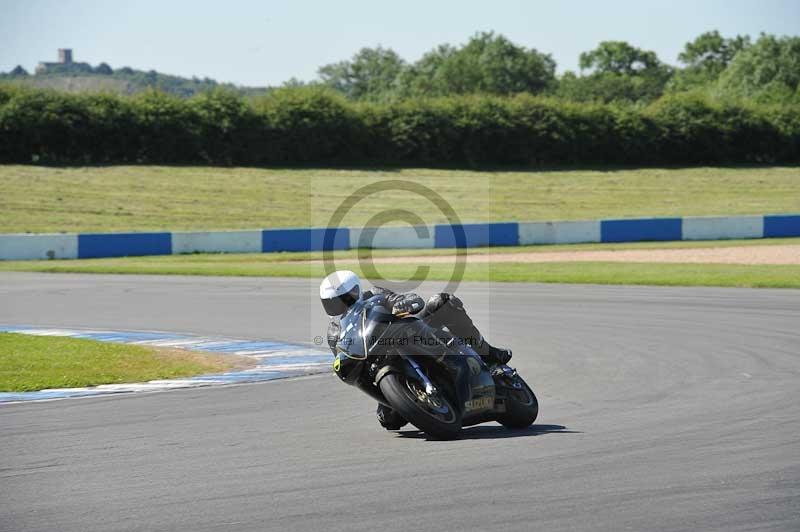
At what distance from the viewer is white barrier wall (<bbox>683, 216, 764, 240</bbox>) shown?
36.2m


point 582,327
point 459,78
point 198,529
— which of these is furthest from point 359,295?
point 459,78

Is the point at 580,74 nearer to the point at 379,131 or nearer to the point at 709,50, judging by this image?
the point at 709,50

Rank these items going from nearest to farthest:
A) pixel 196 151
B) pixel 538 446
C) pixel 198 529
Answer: pixel 198 529 → pixel 538 446 → pixel 196 151

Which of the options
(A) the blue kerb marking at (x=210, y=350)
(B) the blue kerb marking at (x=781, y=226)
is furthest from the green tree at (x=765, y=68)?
(A) the blue kerb marking at (x=210, y=350)

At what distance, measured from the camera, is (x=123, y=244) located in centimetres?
3219

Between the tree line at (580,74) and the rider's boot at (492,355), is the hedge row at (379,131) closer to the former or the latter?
the tree line at (580,74)

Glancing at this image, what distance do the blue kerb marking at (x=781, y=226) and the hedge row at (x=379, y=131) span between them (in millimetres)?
20755

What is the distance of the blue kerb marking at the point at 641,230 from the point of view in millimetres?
35969

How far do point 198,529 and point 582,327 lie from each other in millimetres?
10816

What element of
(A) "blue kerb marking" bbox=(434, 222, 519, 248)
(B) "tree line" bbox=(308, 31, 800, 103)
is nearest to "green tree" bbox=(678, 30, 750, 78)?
(B) "tree line" bbox=(308, 31, 800, 103)

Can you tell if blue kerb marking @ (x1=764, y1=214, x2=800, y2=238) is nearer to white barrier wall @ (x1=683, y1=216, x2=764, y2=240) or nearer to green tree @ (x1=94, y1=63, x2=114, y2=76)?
white barrier wall @ (x1=683, y1=216, x2=764, y2=240)

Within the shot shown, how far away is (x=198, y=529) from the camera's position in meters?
5.57

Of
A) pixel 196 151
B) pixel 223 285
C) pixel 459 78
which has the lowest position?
pixel 223 285

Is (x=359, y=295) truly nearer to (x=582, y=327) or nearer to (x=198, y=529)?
(x=198, y=529)
